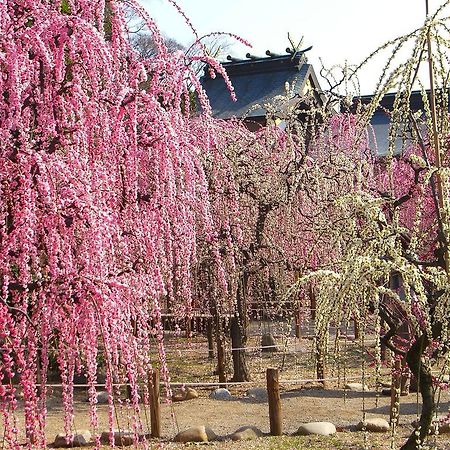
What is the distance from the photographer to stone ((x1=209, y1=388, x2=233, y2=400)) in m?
8.76

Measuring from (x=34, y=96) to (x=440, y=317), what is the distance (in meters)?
2.40

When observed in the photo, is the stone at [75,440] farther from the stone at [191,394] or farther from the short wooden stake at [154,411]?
the stone at [191,394]

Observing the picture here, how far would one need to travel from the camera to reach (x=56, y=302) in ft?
9.95

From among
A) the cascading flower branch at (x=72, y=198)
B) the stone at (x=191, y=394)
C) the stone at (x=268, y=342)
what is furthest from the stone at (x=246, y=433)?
the stone at (x=268, y=342)

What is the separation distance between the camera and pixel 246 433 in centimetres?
677

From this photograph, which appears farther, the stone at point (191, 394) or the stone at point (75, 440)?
the stone at point (191, 394)

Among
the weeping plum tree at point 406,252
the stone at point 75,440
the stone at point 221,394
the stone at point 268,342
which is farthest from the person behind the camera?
the stone at point 268,342

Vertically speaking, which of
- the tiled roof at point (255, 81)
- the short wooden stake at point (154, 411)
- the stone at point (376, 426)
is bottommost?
the stone at point (376, 426)

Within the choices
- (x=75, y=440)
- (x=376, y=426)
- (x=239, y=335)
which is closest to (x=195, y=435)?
(x=75, y=440)

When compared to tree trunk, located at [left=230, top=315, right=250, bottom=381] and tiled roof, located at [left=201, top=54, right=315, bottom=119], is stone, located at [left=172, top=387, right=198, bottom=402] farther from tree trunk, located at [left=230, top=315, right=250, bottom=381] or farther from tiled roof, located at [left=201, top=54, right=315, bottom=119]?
tiled roof, located at [left=201, top=54, right=315, bottom=119]

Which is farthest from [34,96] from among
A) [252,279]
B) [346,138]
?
[346,138]

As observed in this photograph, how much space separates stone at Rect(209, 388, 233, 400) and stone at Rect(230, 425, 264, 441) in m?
1.85

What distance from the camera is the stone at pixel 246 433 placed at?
670cm

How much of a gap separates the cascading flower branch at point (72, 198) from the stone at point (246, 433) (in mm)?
3244
